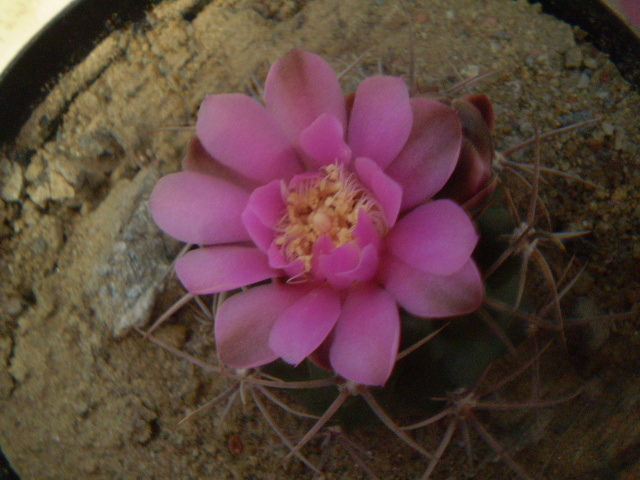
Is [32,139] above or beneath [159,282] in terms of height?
above

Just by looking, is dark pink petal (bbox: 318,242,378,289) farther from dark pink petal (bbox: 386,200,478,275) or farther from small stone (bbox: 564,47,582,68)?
small stone (bbox: 564,47,582,68)

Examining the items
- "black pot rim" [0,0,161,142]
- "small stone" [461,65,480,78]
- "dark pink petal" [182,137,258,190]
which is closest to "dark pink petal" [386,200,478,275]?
"dark pink petal" [182,137,258,190]

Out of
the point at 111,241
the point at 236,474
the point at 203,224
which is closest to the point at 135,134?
the point at 111,241

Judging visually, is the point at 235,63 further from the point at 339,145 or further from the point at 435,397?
the point at 435,397

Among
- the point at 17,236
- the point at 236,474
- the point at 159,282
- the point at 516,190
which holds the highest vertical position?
the point at 17,236

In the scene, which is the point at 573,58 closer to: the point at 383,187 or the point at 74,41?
the point at 383,187

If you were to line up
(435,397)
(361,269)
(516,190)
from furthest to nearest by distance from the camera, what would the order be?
(516,190) < (435,397) < (361,269)

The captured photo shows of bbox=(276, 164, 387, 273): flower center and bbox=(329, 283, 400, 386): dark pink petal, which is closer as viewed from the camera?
bbox=(329, 283, 400, 386): dark pink petal
